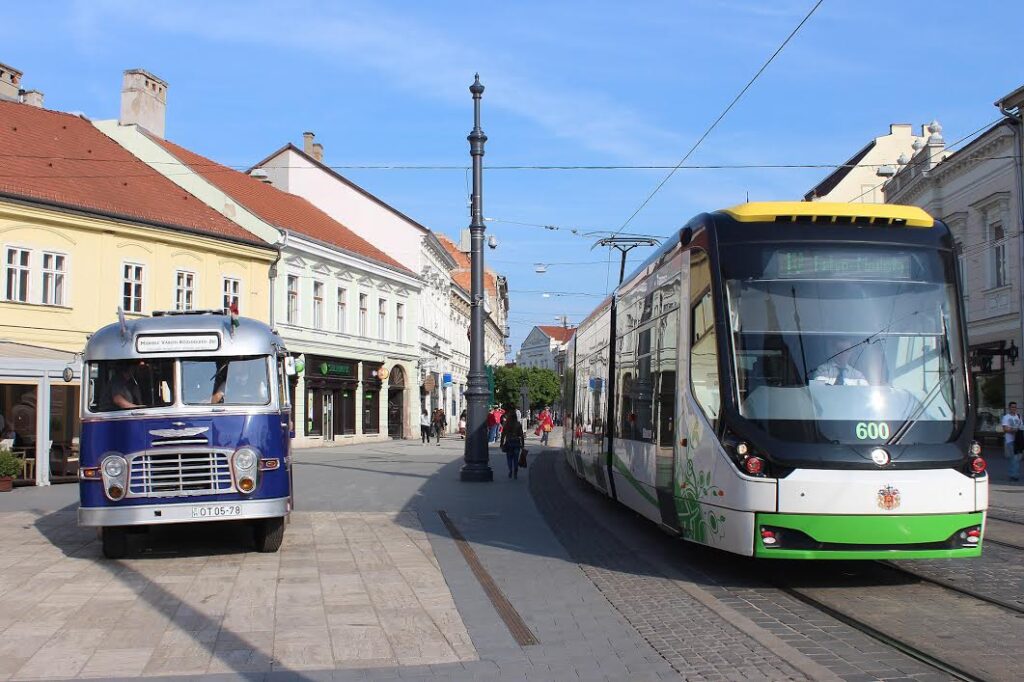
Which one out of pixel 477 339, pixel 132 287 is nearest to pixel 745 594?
pixel 477 339

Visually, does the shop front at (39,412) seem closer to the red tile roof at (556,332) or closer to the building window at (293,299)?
the building window at (293,299)

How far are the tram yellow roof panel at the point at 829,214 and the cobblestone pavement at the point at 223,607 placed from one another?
426 cm

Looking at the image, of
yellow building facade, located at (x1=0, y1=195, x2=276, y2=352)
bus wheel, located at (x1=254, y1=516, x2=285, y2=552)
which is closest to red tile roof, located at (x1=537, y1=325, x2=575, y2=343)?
yellow building facade, located at (x1=0, y1=195, x2=276, y2=352)

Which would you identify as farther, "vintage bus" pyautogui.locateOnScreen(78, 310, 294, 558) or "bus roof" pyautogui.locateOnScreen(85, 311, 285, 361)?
"bus roof" pyautogui.locateOnScreen(85, 311, 285, 361)

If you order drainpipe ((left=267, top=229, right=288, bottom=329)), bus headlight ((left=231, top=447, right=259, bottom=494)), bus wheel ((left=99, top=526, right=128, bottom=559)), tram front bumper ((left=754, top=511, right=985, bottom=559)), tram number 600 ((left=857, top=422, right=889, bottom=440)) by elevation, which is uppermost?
drainpipe ((left=267, top=229, right=288, bottom=329))

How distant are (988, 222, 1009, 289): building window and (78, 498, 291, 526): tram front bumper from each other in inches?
1076

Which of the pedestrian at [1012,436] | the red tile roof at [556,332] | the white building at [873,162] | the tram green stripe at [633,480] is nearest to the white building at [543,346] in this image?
the red tile roof at [556,332]

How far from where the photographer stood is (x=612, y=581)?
9.41m

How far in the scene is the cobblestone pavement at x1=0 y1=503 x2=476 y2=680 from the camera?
6.60 meters

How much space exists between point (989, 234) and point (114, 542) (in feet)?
95.0

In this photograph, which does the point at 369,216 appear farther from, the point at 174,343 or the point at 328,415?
the point at 174,343

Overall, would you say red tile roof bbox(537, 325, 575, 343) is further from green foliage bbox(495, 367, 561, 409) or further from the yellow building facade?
the yellow building facade

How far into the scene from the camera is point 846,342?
28.0 feet

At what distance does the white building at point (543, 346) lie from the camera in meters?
164
